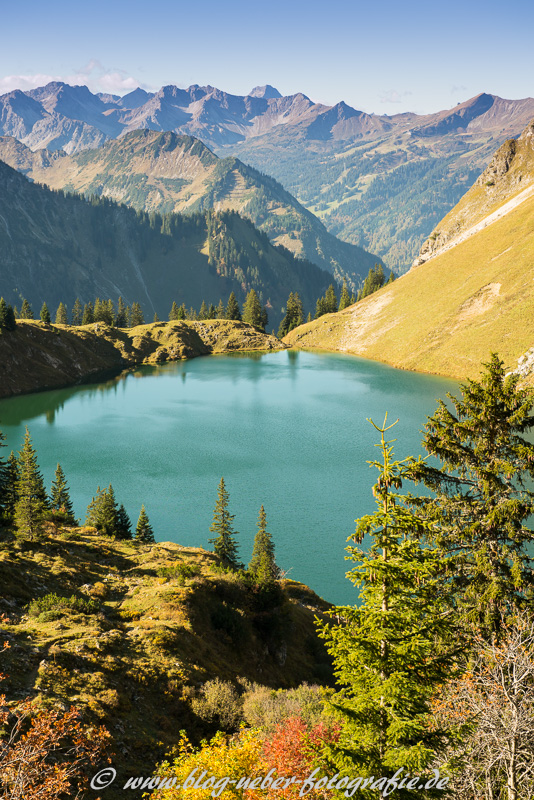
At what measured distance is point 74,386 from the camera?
137 meters

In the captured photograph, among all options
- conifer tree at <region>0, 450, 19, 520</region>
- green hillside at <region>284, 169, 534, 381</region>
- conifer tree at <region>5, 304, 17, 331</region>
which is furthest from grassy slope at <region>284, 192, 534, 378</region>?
conifer tree at <region>5, 304, 17, 331</region>

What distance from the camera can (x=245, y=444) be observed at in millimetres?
82000

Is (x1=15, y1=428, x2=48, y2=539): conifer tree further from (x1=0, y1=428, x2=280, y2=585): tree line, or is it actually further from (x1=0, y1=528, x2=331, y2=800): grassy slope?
(x1=0, y1=528, x2=331, y2=800): grassy slope

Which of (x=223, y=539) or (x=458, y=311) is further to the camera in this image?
(x=458, y=311)

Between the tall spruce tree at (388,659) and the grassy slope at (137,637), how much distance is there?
→ 9.23m

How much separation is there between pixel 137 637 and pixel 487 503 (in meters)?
18.1

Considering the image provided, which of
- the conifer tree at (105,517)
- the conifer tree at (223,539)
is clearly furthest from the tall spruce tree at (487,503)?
the conifer tree at (105,517)

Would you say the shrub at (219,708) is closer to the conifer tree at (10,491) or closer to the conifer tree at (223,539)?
the conifer tree at (223,539)

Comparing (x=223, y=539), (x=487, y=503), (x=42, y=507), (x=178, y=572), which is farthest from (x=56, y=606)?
(x=487, y=503)

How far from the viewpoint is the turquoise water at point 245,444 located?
178 feet

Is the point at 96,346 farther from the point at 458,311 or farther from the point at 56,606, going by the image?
the point at 56,606

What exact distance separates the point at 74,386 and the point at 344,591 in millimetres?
112596

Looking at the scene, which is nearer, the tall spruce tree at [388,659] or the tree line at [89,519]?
the tall spruce tree at [388,659]

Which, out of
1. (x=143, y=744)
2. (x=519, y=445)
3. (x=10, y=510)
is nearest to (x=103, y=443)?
(x=10, y=510)
